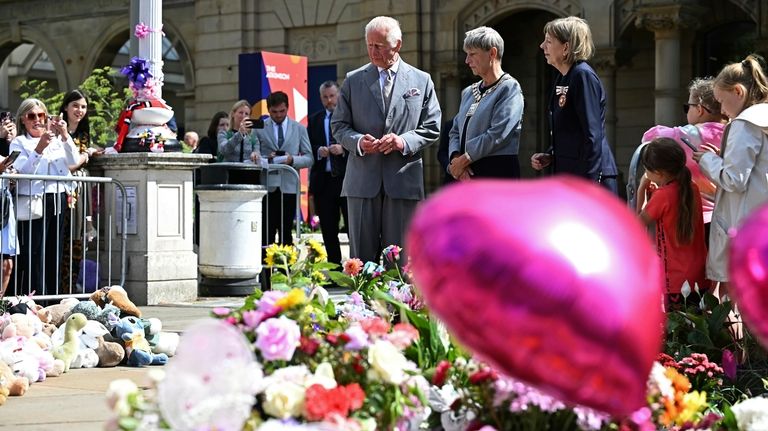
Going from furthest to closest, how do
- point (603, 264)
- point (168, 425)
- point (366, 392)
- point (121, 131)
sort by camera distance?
point (121, 131) < point (366, 392) < point (168, 425) < point (603, 264)

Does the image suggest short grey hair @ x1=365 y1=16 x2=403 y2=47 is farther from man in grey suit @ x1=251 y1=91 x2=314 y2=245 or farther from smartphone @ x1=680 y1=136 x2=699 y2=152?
man in grey suit @ x1=251 y1=91 x2=314 y2=245

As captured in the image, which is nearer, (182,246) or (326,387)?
(326,387)

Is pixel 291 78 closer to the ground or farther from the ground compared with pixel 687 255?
farther from the ground

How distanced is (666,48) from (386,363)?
20.0 meters

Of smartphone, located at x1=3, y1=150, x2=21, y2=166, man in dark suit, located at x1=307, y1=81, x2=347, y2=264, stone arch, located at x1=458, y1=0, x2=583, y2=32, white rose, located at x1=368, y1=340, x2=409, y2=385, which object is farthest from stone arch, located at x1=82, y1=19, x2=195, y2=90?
white rose, located at x1=368, y1=340, x2=409, y2=385

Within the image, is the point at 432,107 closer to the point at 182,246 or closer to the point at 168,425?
the point at 182,246

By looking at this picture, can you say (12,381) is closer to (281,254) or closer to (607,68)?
(281,254)

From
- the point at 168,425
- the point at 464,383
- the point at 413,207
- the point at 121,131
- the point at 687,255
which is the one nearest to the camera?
the point at 168,425

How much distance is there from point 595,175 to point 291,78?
43.1 feet

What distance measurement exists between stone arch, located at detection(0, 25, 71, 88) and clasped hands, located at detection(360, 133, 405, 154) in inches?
1074

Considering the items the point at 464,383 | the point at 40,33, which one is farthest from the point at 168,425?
the point at 40,33

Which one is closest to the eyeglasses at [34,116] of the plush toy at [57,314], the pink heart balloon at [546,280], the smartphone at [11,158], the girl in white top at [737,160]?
the smartphone at [11,158]

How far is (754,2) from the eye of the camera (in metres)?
22.0

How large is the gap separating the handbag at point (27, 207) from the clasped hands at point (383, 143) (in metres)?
3.34
